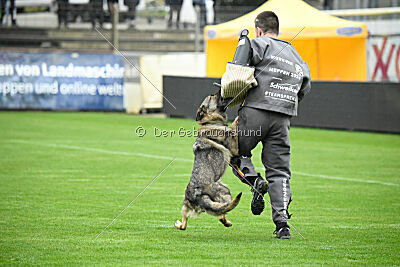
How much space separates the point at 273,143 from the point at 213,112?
611 mm

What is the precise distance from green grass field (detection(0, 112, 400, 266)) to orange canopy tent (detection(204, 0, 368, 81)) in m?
4.79

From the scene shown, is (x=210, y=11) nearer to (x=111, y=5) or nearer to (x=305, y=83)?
(x=111, y=5)

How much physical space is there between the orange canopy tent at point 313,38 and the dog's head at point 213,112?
12886 millimetres

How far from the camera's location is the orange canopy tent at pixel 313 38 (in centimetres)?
2019

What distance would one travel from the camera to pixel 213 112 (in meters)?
6.43

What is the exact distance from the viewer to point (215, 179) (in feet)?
20.9

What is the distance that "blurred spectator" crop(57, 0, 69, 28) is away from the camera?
91.6 ft

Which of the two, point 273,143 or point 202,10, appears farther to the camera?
point 202,10

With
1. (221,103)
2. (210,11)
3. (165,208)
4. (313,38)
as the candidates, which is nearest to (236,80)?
(221,103)

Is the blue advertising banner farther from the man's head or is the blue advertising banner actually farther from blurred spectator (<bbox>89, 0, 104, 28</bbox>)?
the man's head

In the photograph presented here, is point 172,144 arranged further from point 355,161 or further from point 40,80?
point 40,80

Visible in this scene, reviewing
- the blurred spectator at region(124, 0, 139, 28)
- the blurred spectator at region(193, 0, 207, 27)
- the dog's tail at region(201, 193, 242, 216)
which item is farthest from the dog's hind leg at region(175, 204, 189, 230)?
the blurred spectator at region(124, 0, 139, 28)

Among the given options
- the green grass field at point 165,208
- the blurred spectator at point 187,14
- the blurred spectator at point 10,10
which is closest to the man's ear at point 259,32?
the green grass field at point 165,208

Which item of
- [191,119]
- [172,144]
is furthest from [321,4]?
[172,144]
